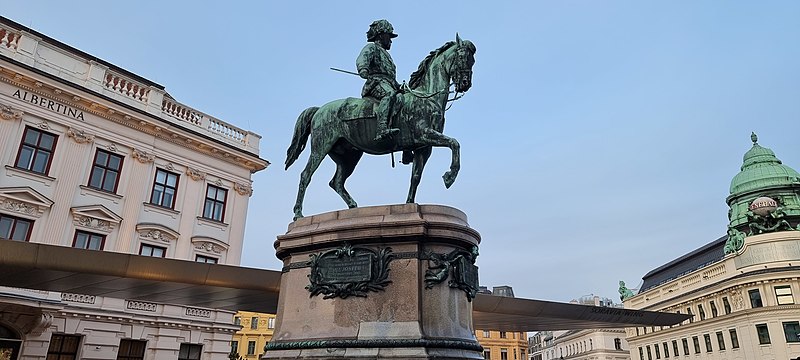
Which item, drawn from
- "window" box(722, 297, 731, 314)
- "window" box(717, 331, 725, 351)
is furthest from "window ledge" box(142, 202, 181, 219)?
"window" box(717, 331, 725, 351)

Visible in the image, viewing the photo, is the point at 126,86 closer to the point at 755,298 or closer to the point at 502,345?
the point at 755,298

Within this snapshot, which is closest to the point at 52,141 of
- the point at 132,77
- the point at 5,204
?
the point at 5,204

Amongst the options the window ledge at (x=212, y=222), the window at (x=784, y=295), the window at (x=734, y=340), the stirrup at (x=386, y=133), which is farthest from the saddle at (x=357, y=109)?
the window at (x=734, y=340)

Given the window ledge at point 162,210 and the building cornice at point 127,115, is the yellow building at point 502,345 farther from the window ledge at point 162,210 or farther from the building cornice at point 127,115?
the window ledge at point 162,210

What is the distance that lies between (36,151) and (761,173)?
6047 centimetres

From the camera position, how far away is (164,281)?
1435cm

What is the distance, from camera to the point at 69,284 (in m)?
14.8

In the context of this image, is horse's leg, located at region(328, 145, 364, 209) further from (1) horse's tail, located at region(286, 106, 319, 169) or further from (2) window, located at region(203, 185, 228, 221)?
(2) window, located at region(203, 185, 228, 221)

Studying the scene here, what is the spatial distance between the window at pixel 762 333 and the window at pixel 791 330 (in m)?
1.34

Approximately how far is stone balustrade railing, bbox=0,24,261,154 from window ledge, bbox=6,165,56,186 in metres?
4.40

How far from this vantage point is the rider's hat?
29.3 feet

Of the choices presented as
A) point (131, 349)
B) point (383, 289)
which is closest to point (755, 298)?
point (131, 349)

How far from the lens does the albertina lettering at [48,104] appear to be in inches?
865

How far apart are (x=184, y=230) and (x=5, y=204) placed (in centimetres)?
732
